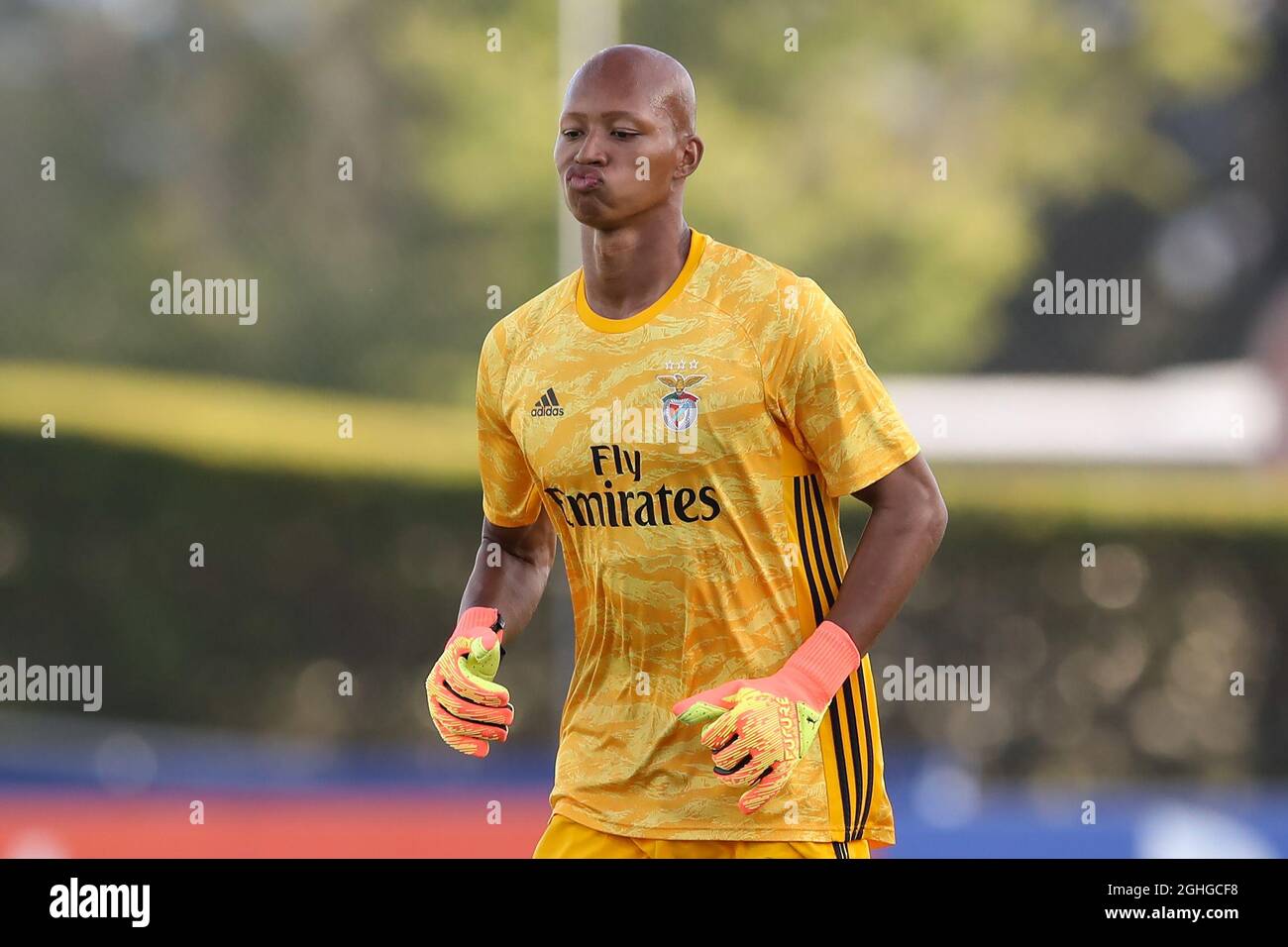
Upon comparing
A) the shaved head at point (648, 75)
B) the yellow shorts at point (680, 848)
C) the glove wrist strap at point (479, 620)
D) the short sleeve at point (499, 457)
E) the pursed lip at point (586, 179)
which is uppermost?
the shaved head at point (648, 75)

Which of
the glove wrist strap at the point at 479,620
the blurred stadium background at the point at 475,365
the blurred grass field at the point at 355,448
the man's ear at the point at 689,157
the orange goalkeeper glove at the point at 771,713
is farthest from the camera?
the blurred grass field at the point at 355,448

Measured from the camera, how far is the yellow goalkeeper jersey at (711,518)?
3137 millimetres

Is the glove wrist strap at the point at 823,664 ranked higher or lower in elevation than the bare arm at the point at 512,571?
lower

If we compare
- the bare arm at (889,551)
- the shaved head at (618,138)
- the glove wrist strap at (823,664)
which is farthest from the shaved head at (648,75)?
the glove wrist strap at (823,664)

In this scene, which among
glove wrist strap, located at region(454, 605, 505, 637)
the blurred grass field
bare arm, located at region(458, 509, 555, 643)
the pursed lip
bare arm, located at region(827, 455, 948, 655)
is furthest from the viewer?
the blurred grass field

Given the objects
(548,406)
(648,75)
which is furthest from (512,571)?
(648,75)

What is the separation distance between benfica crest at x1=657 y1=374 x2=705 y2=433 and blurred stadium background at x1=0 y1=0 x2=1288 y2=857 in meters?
5.12

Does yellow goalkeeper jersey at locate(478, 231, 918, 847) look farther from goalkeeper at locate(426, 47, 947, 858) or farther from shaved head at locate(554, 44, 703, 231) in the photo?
shaved head at locate(554, 44, 703, 231)

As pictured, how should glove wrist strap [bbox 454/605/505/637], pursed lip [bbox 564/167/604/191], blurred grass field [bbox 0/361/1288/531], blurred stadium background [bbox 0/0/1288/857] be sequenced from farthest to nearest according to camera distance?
blurred grass field [bbox 0/361/1288/531]
blurred stadium background [bbox 0/0/1288/857]
glove wrist strap [bbox 454/605/505/637]
pursed lip [bbox 564/167/604/191]

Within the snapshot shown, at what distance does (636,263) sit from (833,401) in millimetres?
490

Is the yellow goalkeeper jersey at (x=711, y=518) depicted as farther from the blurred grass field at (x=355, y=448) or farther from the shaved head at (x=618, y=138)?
the blurred grass field at (x=355, y=448)

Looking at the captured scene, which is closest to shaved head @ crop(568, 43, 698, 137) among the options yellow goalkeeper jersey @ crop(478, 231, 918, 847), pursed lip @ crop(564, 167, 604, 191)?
pursed lip @ crop(564, 167, 604, 191)

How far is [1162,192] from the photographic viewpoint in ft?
34.3

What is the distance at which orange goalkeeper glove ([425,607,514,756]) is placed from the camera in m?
3.36
